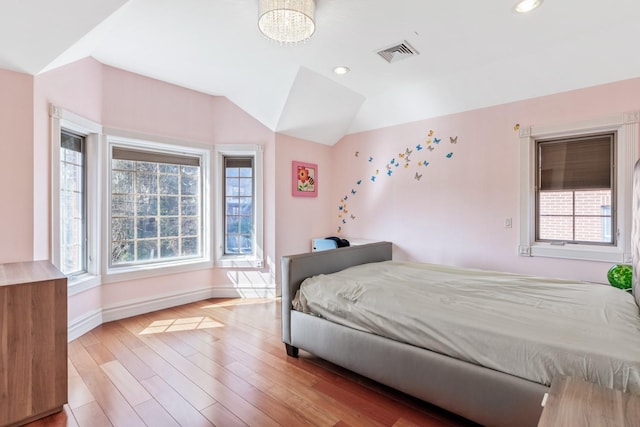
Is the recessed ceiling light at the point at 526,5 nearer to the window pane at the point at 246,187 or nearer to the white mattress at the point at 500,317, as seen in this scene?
the white mattress at the point at 500,317

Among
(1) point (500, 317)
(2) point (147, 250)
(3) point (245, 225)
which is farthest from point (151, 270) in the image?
(1) point (500, 317)

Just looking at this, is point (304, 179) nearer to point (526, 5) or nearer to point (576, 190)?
point (526, 5)

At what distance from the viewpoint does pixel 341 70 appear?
3.29 metres

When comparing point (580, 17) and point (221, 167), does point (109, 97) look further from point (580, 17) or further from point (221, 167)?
point (580, 17)

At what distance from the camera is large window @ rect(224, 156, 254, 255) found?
4.27 m

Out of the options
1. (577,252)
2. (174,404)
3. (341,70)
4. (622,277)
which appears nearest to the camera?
(174,404)

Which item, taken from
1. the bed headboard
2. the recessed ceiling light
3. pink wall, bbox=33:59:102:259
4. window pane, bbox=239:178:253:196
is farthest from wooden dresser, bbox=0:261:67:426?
the recessed ceiling light

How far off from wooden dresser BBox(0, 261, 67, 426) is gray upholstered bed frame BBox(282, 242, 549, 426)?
143cm

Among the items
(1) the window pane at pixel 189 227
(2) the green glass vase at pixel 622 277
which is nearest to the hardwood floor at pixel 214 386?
(1) the window pane at pixel 189 227

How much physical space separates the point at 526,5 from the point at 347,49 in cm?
138

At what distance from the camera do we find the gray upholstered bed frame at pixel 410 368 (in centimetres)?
145

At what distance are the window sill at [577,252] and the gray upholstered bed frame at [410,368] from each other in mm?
2220

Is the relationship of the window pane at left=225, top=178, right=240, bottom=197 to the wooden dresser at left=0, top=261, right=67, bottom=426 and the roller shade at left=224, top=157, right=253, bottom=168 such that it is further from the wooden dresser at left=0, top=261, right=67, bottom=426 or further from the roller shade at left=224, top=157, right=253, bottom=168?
the wooden dresser at left=0, top=261, right=67, bottom=426

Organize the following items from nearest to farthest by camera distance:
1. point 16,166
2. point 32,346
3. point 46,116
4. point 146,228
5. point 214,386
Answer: point 32,346, point 214,386, point 16,166, point 46,116, point 146,228
